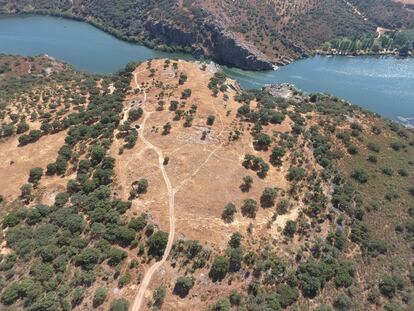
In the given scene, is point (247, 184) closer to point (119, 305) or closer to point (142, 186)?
point (142, 186)

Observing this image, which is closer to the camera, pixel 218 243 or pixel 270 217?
pixel 218 243

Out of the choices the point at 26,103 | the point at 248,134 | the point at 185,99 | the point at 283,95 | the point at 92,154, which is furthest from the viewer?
the point at 283,95

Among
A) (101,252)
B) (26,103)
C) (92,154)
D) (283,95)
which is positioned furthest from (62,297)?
(283,95)

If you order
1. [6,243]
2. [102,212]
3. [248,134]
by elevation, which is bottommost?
[6,243]

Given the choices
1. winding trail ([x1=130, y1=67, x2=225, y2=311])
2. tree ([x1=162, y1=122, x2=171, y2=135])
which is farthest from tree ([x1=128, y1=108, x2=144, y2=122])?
tree ([x1=162, y1=122, x2=171, y2=135])

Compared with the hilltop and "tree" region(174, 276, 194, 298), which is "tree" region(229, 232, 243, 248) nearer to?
the hilltop

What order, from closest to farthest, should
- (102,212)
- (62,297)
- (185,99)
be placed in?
(62,297) → (102,212) → (185,99)

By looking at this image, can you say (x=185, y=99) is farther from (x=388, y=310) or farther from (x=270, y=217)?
(x=388, y=310)
